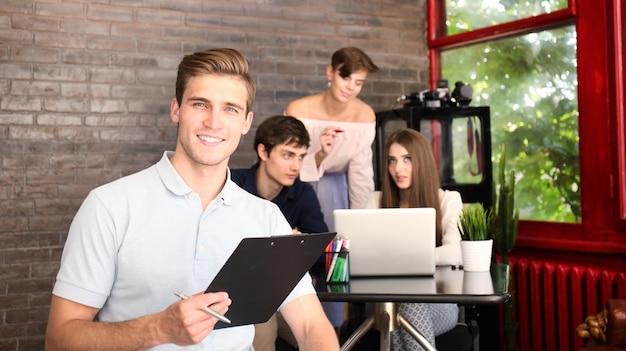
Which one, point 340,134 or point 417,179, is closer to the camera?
point 417,179

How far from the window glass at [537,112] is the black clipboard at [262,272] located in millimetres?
3088

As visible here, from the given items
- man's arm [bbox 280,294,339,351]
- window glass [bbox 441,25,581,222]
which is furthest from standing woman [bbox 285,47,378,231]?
man's arm [bbox 280,294,339,351]

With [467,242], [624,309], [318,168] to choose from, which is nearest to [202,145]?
[467,242]

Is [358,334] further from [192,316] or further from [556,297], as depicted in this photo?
[556,297]

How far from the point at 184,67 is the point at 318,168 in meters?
2.47

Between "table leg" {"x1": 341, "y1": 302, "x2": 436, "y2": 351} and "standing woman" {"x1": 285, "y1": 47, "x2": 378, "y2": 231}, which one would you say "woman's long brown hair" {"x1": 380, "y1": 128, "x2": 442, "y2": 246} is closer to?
"standing woman" {"x1": 285, "y1": 47, "x2": 378, "y2": 231}

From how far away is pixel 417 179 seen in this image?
3773 mm

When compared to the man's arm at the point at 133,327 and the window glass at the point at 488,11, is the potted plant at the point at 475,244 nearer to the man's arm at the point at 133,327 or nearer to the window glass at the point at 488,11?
the man's arm at the point at 133,327

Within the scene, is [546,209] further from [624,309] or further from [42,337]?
[42,337]

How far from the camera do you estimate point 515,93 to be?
4.82 m

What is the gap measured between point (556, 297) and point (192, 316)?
3.38 meters

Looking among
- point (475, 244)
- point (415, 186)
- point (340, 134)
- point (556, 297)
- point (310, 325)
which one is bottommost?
point (556, 297)

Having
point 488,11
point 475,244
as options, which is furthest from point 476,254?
point 488,11

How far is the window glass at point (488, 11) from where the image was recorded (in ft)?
15.2
